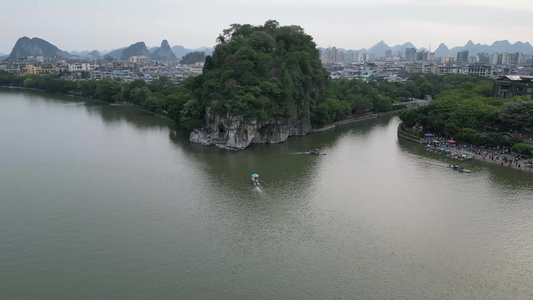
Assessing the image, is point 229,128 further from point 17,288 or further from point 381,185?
point 17,288

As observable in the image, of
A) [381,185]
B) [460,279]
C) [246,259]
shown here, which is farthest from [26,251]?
[381,185]

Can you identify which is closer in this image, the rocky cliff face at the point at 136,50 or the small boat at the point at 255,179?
the small boat at the point at 255,179

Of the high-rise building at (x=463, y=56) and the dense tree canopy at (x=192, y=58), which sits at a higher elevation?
the high-rise building at (x=463, y=56)

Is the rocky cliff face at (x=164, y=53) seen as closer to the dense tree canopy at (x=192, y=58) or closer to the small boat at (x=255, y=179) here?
the dense tree canopy at (x=192, y=58)

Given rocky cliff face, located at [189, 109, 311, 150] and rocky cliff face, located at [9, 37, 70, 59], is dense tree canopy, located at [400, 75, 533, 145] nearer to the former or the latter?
rocky cliff face, located at [189, 109, 311, 150]

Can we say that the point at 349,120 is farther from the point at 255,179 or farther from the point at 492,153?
the point at 255,179

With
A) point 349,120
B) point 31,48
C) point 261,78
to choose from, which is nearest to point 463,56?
point 349,120

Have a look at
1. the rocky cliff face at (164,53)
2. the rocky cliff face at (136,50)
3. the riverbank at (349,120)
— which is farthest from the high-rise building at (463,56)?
the rocky cliff face at (136,50)
